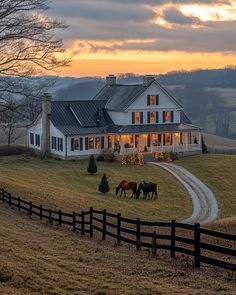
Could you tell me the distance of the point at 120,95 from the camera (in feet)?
216

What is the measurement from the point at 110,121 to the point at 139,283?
2026 inches

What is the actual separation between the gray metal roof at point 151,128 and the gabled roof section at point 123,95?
2365mm

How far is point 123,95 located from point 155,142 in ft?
24.5

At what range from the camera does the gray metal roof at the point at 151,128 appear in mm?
60713

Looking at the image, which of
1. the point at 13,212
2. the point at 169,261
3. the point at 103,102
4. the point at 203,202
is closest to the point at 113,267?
the point at 169,261

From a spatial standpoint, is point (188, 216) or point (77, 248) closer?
point (77, 248)

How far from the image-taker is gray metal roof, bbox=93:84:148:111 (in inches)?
2479

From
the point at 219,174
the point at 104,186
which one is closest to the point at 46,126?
the point at 219,174

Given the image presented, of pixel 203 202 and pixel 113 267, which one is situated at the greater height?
pixel 113 267

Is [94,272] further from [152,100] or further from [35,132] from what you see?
[35,132]

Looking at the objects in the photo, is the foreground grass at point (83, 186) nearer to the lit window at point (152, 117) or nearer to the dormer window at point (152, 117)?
the dormer window at point (152, 117)

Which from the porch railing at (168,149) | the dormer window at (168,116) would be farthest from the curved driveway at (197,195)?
the dormer window at (168,116)

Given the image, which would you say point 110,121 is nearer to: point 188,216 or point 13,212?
point 188,216

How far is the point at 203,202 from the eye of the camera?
1581 inches
